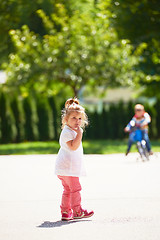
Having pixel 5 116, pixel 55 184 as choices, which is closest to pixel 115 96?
pixel 5 116

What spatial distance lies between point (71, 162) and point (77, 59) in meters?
17.1

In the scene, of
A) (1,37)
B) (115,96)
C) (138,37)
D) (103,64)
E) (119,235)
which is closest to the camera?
(119,235)

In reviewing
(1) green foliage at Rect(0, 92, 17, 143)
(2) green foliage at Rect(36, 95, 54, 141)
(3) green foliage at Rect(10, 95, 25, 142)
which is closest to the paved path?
(1) green foliage at Rect(0, 92, 17, 143)

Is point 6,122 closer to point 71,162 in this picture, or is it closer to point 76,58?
point 76,58

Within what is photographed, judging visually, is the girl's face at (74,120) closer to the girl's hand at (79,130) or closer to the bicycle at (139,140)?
the girl's hand at (79,130)

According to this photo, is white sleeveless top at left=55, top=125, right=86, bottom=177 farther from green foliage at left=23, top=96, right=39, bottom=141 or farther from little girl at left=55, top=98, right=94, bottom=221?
green foliage at left=23, top=96, right=39, bottom=141

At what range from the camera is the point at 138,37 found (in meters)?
27.0

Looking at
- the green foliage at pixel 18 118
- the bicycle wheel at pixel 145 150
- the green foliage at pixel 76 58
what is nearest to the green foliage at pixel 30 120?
the green foliage at pixel 18 118

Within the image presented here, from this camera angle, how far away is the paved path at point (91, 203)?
5836 millimetres

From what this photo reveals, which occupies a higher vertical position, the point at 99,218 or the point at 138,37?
the point at 138,37

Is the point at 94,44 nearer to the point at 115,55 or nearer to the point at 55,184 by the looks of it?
the point at 115,55

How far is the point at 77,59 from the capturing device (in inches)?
923

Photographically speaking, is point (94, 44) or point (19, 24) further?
point (19, 24)

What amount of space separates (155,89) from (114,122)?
127 inches
